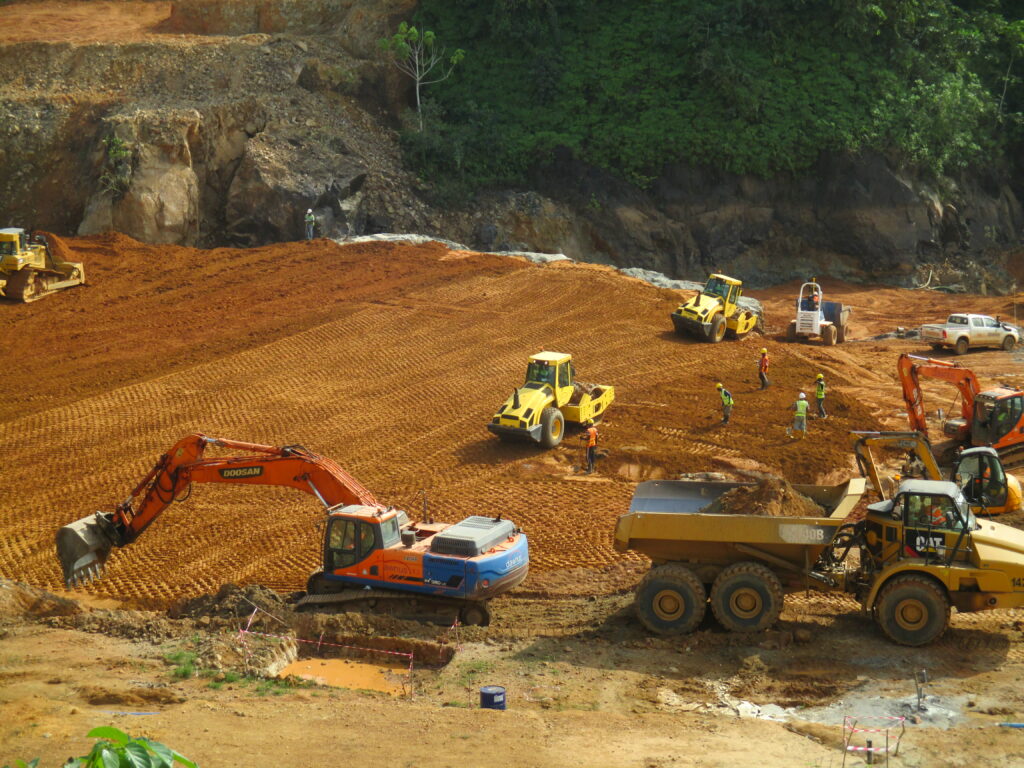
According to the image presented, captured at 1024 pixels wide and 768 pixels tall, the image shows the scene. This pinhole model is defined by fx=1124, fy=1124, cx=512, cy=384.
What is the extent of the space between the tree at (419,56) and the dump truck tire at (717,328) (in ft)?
58.4

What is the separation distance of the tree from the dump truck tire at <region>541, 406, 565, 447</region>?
22814mm

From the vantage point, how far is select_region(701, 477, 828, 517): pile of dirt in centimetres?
1480

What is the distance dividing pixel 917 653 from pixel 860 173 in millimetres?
31590

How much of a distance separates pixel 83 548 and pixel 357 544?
12.7 ft

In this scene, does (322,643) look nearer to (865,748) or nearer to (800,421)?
(865,748)

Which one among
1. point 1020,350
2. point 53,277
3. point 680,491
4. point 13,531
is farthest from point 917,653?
point 53,277

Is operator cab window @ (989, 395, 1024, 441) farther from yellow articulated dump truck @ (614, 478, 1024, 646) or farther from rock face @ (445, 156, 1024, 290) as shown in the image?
rock face @ (445, 156, 1024, 290)

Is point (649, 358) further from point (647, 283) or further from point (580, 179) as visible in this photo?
point (580, 179)

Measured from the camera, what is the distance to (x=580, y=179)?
42562 mm

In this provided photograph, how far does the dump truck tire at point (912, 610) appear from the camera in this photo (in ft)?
44.8

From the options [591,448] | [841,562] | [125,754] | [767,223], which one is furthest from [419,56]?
[125,754]

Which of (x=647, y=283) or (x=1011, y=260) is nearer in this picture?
(x=647, y=283)

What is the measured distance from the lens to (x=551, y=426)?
22.2m

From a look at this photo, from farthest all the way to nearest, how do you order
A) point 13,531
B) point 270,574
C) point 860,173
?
point 860,173 < point 13,531 < point 270,574
